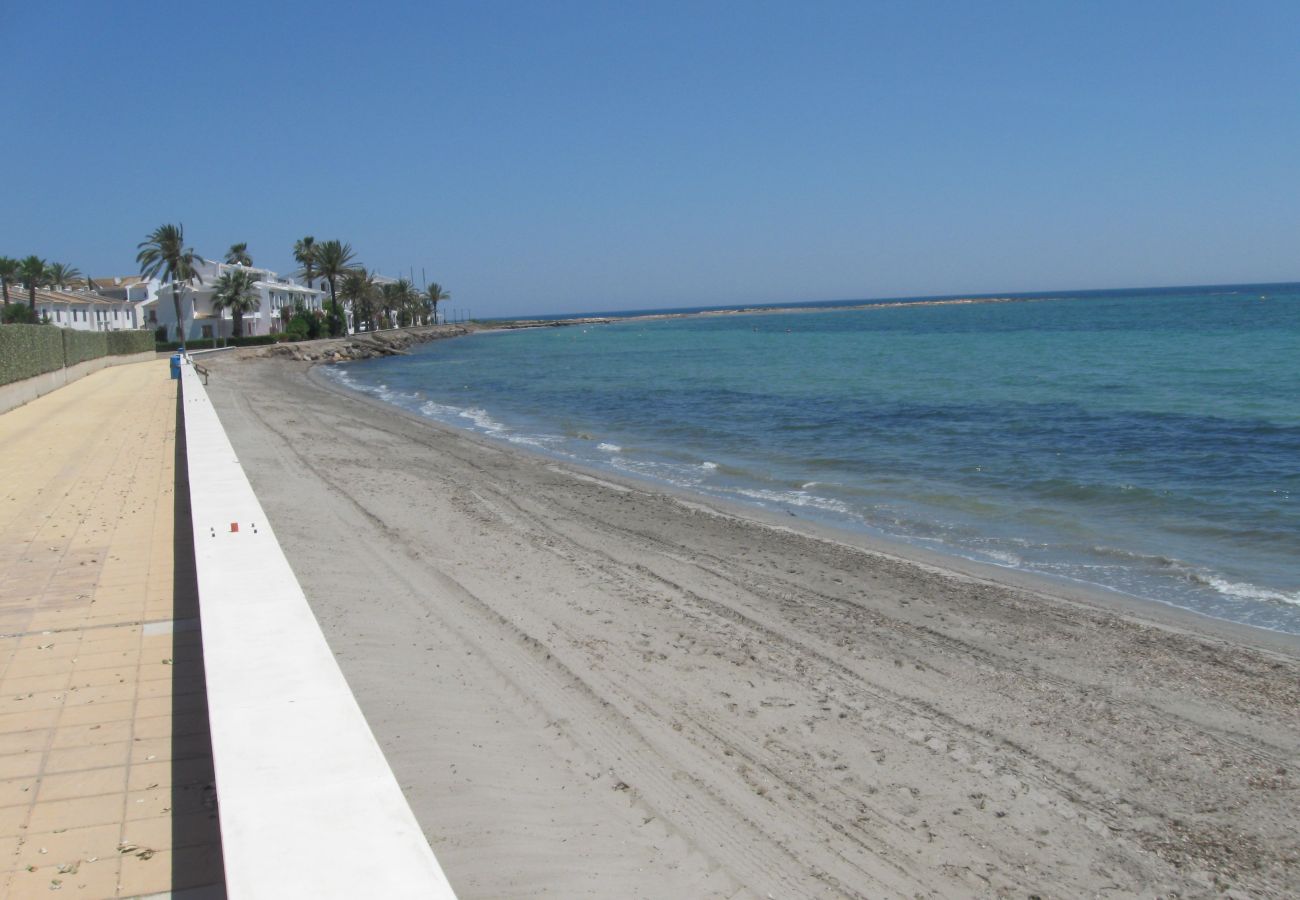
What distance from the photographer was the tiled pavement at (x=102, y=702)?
369 cm

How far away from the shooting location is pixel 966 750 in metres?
5.90

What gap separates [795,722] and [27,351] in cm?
2739

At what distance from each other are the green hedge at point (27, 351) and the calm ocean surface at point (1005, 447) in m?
11.3

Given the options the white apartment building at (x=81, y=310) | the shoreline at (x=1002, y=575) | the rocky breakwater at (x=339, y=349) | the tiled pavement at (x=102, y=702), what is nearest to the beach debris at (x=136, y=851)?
the tiled pavement at (x=102, y=702)

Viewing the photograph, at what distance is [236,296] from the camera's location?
74.5 meters

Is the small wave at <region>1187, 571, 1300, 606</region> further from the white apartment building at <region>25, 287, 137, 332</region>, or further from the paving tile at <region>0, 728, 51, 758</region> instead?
the white apartment building at <region>25, 287, 137, 332</region>

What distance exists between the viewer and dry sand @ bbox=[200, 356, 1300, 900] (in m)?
4.59

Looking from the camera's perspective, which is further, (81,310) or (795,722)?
(81,310)

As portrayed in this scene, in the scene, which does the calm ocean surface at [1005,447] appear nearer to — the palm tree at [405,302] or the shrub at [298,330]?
the shrub at [298,330]

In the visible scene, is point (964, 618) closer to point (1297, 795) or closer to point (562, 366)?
point (1297, 795)

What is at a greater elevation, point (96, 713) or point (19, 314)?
point (19, 314)

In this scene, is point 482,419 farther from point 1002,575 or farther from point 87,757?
point 87,757

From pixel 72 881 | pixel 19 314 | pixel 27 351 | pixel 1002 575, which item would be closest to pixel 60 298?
pixel 19 314

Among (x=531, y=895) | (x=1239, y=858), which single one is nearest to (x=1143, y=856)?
(x=1239, y=858)
